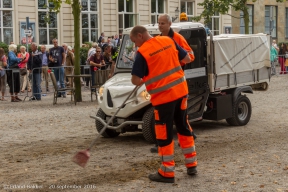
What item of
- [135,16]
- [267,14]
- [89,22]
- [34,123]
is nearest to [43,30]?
[89,22]

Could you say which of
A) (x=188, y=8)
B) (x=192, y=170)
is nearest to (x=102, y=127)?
(x=192, y=170)

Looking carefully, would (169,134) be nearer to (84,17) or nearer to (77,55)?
(77,55)

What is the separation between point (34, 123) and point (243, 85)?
15.2 feet

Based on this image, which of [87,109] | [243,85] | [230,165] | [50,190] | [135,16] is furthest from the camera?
[135,16]

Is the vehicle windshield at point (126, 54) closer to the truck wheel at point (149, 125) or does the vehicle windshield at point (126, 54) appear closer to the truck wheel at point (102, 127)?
the truck wheel at point (102, 127)

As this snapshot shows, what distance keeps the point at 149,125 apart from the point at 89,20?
956 inches

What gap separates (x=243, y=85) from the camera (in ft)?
45.7

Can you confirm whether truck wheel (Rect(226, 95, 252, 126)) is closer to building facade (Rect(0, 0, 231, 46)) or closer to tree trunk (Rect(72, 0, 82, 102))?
tree trunk (Rect(72, 0, 82, 102))

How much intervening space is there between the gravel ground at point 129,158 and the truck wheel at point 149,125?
20cm

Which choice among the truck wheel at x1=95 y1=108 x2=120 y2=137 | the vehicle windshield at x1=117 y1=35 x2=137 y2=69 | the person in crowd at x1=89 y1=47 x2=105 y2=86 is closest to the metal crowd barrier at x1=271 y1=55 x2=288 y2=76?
the person in crowd at x1=89 y1=47 x2=105 y2=86

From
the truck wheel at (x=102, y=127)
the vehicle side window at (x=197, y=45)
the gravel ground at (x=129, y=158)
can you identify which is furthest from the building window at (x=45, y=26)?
the truck wheel at (x=102, y=127)

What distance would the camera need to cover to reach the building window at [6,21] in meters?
30.8

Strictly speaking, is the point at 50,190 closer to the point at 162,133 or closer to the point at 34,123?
the point at 162,133

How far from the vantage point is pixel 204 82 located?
12797 mm
